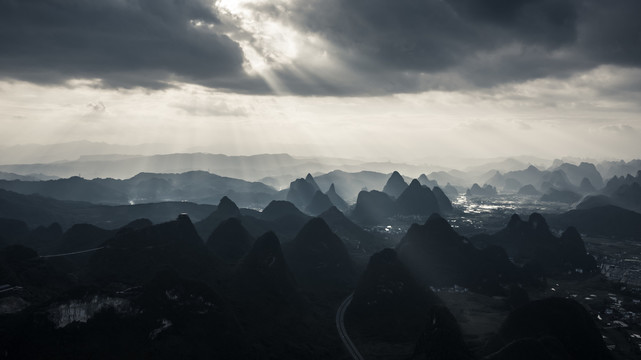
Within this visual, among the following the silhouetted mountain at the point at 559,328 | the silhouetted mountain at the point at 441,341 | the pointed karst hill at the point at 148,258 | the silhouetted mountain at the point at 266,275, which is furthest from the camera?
the silhouetted mountain at the point at 266,275

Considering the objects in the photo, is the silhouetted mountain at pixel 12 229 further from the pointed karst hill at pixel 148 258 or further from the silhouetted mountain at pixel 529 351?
the silhouetted mountain at pixel 529 351

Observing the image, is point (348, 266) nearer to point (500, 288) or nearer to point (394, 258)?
point (394, 258)

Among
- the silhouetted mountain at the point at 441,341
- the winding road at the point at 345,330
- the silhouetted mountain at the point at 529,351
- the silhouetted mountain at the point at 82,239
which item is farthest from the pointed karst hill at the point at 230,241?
the silhouetted mountain at the point at 529,351

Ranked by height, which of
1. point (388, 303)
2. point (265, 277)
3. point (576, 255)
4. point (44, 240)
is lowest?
point (388, 303)

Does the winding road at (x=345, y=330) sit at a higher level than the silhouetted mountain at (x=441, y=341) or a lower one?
lower

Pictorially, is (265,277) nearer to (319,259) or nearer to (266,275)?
(266,275)

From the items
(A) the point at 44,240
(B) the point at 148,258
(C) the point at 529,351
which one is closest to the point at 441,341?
(C) the point at 529,351

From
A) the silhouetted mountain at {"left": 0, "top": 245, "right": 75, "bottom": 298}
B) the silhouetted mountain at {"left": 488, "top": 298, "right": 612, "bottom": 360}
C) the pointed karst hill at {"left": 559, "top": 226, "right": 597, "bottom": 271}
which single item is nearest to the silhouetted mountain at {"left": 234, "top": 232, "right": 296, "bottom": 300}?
the silhouetted mountain at {"left": 0, "top": 245, "right": 75, "bottom": 298}
